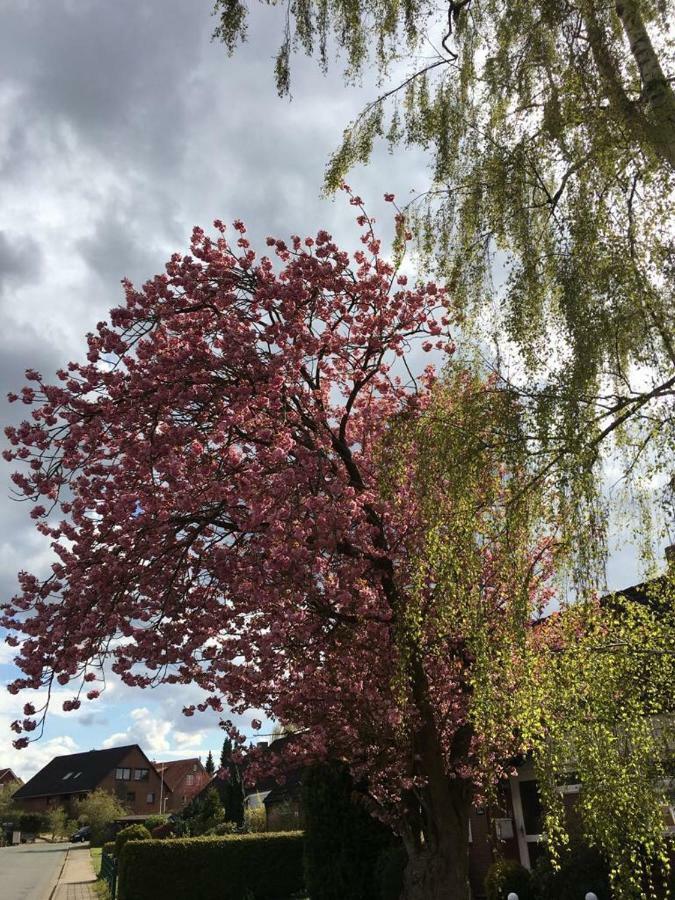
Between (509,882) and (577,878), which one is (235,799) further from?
(577,878)

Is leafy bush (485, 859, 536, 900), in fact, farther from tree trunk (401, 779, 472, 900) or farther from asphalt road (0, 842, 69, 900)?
asphalt road (0, 842, 69, 900)

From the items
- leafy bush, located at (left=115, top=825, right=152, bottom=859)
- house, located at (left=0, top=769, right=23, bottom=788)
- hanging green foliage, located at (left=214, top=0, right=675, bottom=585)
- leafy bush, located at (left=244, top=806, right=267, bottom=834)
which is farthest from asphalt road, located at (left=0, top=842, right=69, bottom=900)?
house, located at (left=0, top=769, right=23, bottom=788)

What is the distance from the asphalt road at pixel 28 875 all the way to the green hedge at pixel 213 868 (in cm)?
259

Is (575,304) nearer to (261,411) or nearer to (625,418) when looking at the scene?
(625,418)

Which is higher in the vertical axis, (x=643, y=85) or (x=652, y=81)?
(x=643, y=85)

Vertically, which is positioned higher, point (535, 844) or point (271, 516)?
point (271, 516)

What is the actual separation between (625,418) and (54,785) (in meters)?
79.6

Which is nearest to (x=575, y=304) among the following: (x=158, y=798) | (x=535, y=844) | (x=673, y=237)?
(x=673, y=237)

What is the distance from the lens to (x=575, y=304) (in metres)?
5.07

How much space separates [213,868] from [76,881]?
7.58 meters

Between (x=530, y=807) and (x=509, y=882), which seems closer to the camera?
(x=509, y=882)

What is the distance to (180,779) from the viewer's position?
74688 mm

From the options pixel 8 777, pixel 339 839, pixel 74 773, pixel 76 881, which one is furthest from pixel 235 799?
pixel 8 777

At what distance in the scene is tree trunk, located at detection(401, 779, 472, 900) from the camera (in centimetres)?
905
